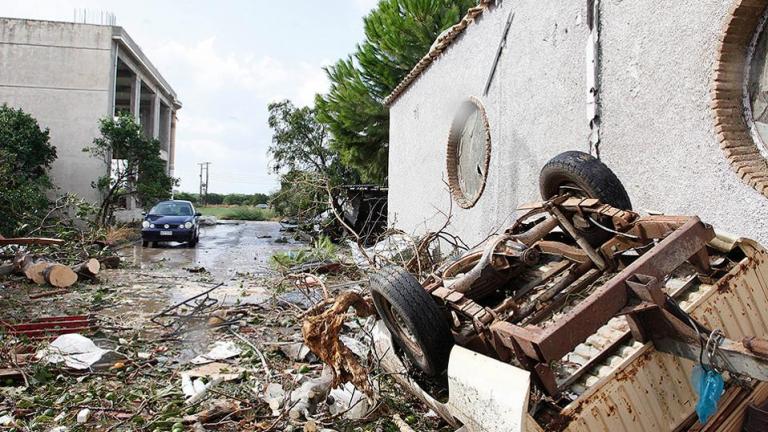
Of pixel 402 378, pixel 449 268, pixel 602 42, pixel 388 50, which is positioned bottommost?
pixel 402 378

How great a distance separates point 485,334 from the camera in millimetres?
2723

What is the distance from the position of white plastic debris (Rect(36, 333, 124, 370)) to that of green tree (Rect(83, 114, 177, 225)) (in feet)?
53.0

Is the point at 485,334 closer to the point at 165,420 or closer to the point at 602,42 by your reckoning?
the point at 165,420

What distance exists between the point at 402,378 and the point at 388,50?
14404 mm

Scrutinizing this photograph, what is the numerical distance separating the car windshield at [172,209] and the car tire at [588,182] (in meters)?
14.7

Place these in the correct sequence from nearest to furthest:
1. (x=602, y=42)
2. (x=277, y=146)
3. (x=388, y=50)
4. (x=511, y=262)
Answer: (x=511, y=262) → (x=602, y=42) → (x=388, y=50) → (x=277, y=146)

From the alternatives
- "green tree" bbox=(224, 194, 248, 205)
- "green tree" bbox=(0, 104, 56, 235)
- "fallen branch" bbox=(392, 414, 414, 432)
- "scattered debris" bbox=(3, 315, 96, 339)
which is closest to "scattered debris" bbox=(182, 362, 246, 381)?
"fallen branch" bbox=(392, 414, 414, 432)

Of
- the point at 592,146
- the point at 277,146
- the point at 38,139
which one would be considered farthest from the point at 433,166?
the point at 277,146

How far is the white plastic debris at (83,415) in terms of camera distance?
139 inches

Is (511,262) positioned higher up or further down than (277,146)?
further down

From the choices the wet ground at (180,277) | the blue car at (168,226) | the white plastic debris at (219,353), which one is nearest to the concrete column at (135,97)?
the blue car at (168,226)

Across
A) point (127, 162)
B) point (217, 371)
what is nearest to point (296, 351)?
point (217, 371)

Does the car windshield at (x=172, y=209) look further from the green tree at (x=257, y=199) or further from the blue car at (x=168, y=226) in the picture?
the green tree at (x=257, y=199)

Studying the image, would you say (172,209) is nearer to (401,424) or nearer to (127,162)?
(127,162)
